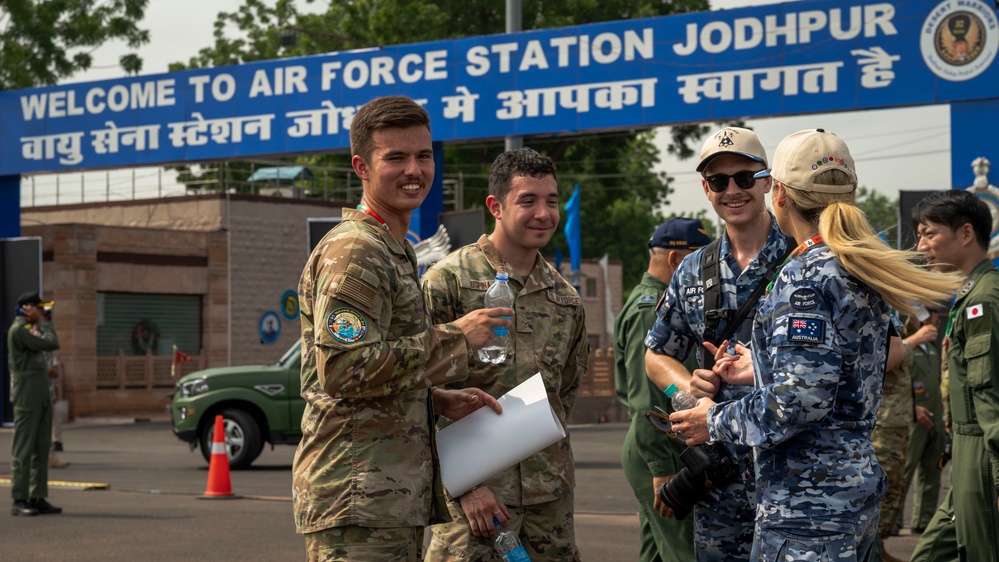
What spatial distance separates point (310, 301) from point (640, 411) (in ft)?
7.40

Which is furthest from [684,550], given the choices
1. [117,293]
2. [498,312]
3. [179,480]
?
[117,293]

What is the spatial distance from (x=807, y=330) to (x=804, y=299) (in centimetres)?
10

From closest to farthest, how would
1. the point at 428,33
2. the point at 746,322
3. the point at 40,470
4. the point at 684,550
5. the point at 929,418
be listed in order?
the point at 746,322 < the point at 684,550 < the point at 929,418 < the point at 40,470 < the point at 428,33

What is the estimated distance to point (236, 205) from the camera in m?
36.1

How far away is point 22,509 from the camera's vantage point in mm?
12391

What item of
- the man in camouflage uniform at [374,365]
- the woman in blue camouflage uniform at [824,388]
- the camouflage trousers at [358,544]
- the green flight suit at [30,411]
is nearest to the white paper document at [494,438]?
the man in camouflage uniform at [374,365]

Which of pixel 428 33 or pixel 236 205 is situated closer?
pixel 236 205

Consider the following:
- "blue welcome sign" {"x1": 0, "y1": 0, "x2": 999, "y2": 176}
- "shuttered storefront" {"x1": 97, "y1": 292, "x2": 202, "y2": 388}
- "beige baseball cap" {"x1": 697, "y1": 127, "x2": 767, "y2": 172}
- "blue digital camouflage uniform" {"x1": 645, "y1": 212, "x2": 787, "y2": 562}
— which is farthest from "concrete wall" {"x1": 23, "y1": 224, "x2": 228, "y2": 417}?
"beige baseball cap" {"x1": 697, "y1": 127, "x2": 767, "y2": 172}

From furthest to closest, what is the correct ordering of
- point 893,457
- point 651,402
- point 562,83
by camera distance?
1. point 562,83
2. point 893,457
3. point 651,402

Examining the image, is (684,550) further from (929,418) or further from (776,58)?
(776,58)

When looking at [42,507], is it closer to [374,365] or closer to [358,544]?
[358,544]

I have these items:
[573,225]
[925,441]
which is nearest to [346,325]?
[925,441]

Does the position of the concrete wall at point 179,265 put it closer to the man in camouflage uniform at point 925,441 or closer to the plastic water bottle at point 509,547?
the man in camouflage uniform at point 925,441

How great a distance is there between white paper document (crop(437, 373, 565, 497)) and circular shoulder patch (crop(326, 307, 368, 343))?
64 cm
